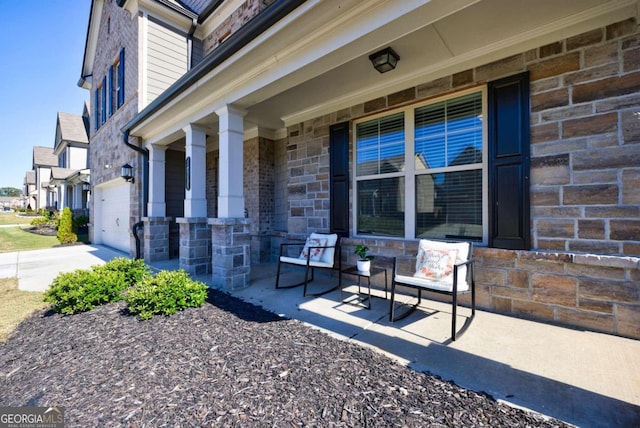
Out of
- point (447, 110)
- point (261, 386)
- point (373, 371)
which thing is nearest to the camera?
point (261, 386)

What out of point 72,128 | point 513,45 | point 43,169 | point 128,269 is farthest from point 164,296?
point 43,169

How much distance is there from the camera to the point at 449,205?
11.4 ft

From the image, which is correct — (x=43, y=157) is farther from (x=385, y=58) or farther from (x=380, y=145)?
(x=385, y=58)

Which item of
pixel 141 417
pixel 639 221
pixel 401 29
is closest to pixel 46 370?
pixel 141 417

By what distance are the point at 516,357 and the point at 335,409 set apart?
1527 mm

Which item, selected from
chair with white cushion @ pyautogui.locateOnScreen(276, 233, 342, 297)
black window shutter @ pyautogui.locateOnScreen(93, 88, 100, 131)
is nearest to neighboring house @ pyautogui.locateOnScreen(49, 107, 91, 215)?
black window shutter @ pyautogui.locateOnScreen(93, 88, 100, 131)

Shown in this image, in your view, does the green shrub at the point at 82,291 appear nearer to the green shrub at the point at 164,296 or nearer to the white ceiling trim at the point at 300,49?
the green shrub at the point at 164,296

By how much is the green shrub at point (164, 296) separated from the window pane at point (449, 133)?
325 cm

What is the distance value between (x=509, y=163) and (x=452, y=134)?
2.57 feet

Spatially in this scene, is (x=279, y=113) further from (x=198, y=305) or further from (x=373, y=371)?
(x=373, y=371)

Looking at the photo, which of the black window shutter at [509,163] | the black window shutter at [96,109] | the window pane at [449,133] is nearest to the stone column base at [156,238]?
the window pane at [449,133]

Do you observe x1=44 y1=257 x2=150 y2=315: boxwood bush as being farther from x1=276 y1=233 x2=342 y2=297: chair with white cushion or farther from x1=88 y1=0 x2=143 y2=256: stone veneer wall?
x1=88 y1=0 x2=143 y2=256: stone veneer wall

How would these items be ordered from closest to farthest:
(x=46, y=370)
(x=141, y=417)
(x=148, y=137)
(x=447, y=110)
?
1. (x=141, y=417)
2. (x=46, y=370)
3. (x=447, y=110)
4. (x=148, y=137)

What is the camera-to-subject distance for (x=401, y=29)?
2303mm
